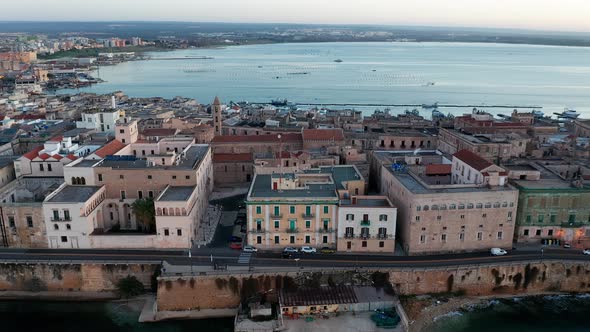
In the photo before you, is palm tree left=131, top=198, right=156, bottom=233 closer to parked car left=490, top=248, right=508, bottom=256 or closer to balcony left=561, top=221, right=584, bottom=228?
parked car left=490, top=248, right=508, bottom=256

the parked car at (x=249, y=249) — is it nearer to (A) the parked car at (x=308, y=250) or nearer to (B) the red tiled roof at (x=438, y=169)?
(A) the parked car at (x=308, y=250)

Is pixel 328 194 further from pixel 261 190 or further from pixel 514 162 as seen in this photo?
pixel 514 162

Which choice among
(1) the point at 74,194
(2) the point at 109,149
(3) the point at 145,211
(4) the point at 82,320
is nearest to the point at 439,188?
(3) the point at 145,211

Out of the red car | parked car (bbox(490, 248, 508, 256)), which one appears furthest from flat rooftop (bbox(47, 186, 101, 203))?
parked car (bbox(490, 248, 508, 256))

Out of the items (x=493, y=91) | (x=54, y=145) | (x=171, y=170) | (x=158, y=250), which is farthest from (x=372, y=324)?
(x=493, y=91)

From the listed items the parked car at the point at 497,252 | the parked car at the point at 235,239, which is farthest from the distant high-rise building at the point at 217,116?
the parked car at the point at 497,252

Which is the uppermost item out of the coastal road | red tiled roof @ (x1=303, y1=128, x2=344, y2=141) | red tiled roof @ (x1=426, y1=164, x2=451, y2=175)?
red tiled roof @ (x1=303, y1=128, x2=344, y2=141)
